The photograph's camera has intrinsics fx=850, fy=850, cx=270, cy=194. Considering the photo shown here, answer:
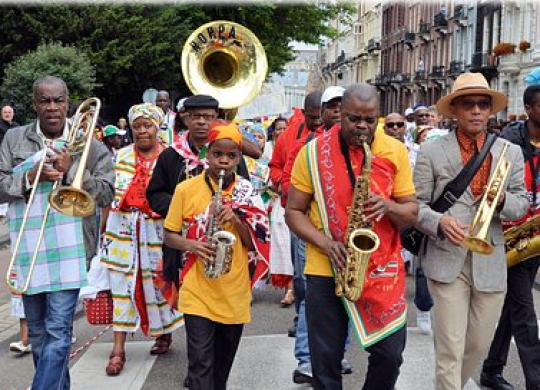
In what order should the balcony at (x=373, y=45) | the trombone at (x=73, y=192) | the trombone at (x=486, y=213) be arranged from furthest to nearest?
1. the balcony at (x=373, y=45)
2. the trombone at (x=73, y=192)
3. the trombone at (x=486, y=213)

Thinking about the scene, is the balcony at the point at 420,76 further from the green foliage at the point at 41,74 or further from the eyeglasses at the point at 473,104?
the eyeglasses at the point at 473,104

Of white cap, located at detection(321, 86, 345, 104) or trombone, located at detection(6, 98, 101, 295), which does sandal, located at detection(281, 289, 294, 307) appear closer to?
white cap, located at detection(321, 86, 345, 104)

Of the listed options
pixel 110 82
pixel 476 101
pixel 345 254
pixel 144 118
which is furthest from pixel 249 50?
pixel 110 82

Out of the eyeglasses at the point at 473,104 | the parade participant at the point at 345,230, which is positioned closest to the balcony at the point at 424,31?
the eyeglasses at the point at 473,104

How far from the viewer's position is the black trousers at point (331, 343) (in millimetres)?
4254

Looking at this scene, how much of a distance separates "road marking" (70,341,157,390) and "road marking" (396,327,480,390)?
1.83 metres

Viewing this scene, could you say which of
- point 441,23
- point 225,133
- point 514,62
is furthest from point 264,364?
point 441,23

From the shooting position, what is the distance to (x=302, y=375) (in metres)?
5.78

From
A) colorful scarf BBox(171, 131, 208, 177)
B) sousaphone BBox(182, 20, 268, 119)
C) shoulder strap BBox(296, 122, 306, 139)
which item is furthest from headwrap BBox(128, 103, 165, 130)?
sousaphone BBox(182, 20, 268, 119)

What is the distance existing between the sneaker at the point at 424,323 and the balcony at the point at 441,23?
178ft

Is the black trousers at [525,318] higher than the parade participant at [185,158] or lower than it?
lower

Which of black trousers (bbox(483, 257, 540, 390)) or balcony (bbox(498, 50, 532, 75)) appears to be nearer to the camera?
black trousers (bbox(483, 257, 540, 390))

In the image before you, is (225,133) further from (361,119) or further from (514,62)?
(514,62)

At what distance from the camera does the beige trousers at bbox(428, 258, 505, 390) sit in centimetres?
469
